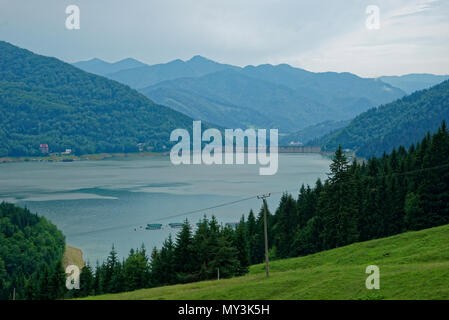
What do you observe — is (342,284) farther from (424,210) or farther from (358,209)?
(358,209)

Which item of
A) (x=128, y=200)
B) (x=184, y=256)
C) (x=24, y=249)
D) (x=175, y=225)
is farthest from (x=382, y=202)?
(x=128, y=200)

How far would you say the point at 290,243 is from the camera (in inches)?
2254

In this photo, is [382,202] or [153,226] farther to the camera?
[153,226]

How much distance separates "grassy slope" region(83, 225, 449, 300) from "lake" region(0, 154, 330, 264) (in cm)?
4611

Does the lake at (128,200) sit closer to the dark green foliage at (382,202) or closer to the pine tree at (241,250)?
the pine tree at (241,250)

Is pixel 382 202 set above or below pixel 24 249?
above

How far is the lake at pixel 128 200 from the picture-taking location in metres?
83.1

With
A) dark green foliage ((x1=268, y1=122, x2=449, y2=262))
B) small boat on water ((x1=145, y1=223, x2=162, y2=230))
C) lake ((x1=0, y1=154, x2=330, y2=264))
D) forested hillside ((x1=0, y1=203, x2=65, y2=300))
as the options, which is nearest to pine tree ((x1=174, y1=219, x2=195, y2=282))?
dark green foliage ((x1=268, y1=122, x2=449, y2=262))

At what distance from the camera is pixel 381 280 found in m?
21.5

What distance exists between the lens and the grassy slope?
1917 centimetres

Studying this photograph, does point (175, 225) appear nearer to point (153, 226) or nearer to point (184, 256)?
point (153, 226)

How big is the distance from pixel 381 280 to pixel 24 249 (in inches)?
2373
